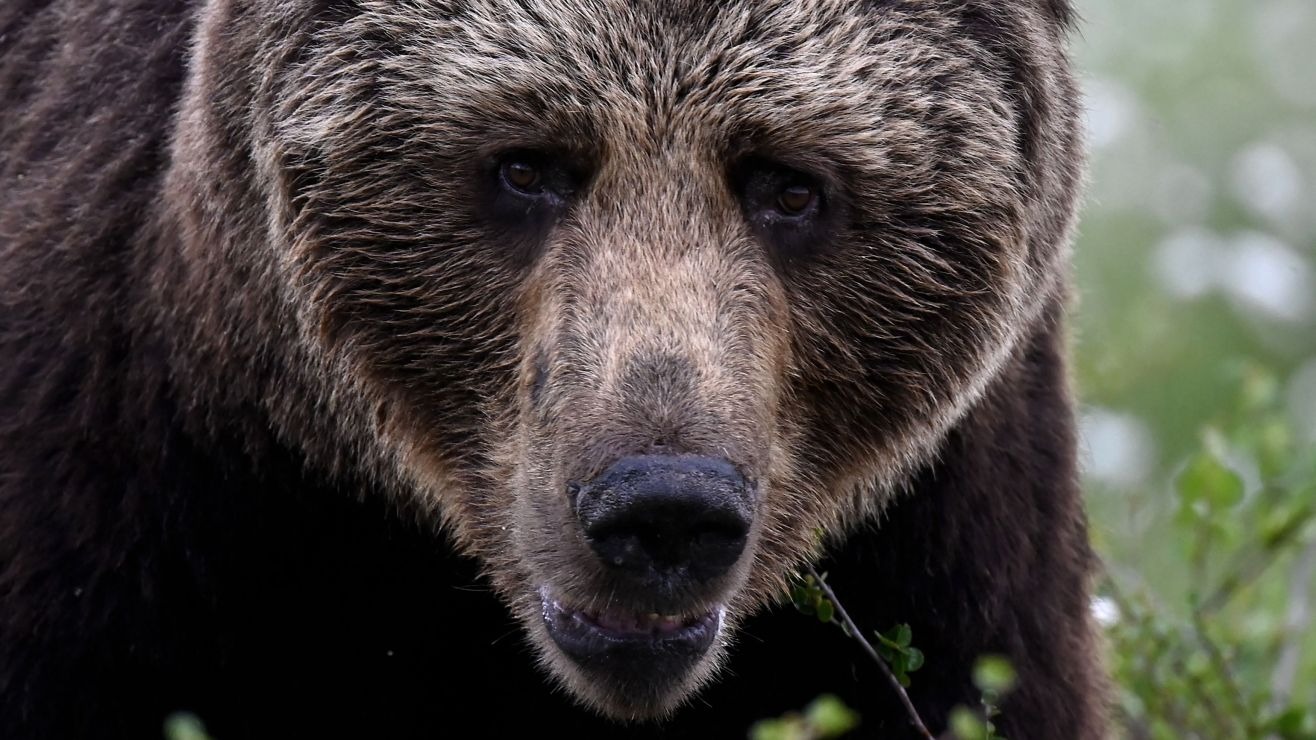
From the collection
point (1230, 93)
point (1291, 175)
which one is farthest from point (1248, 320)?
point (1230, 93)

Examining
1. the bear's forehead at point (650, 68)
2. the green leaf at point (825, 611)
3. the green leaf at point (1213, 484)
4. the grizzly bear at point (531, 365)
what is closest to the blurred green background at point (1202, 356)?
the green leaf at point (1213, 484)

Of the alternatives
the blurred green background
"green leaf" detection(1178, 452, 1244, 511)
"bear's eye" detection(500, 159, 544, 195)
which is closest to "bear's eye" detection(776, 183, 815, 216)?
"bear's eye" detection(500, 159, 544, 195)

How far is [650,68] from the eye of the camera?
5.23m

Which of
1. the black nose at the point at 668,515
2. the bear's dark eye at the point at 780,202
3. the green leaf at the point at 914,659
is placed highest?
the bear's dark eye at the point at 780,202

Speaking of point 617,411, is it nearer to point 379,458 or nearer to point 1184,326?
point 379,458

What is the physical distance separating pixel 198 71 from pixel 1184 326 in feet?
31.2

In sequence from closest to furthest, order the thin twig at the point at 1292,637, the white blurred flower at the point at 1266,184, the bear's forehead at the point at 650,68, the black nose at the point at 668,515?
the black nose at the point at 668,515
the bear's forehead at the point at 650,68
the thin twig at the point at 1292,637
the white blurred flower at the point at 1266,184

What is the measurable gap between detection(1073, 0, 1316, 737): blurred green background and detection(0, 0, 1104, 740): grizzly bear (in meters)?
0.80

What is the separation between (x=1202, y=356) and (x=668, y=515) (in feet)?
31.7

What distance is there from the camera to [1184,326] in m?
14.0

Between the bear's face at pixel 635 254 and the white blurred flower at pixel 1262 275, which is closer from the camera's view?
the bear's face at pixel 635 254

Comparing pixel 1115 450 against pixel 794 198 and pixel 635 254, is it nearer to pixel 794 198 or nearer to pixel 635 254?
pixel 794 198

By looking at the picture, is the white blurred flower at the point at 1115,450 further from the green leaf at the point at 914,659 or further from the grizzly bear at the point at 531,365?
the green leaf at the point at 914,659

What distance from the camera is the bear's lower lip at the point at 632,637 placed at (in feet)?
16.7
